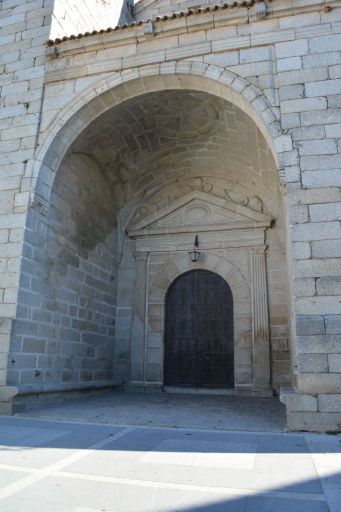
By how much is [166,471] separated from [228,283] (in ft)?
15.9

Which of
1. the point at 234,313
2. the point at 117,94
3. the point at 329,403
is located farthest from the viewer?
the point at 234,313

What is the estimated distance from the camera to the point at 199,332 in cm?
718

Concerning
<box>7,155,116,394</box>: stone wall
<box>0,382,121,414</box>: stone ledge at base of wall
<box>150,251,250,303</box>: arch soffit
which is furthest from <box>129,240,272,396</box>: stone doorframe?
<box>0,382,121,414</box>: stone ledge at base of wall

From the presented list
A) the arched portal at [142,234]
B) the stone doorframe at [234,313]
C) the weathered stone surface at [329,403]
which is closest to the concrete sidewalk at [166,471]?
the weathered stone surface at [329,403]

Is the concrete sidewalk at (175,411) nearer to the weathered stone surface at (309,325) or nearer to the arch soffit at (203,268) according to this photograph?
the weathered stone surface at (309,325)

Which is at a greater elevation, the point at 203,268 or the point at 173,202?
the point at 173,202

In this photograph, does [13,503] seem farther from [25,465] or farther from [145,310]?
[145,310]

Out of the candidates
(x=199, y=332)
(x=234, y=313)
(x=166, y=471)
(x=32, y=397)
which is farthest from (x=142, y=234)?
(x=166, y=471)

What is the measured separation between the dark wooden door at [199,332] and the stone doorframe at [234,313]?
16cm

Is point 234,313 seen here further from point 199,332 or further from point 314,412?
point 314,412

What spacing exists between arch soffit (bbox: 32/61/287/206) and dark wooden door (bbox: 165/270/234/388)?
306cm

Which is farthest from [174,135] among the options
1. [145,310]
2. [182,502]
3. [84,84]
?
[182,502]

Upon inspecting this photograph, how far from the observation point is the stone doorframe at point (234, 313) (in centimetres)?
664

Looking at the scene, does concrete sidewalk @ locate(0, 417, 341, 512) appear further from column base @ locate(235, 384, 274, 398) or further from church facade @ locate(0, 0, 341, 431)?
column base @ locate(235, 384, 274, 398)
